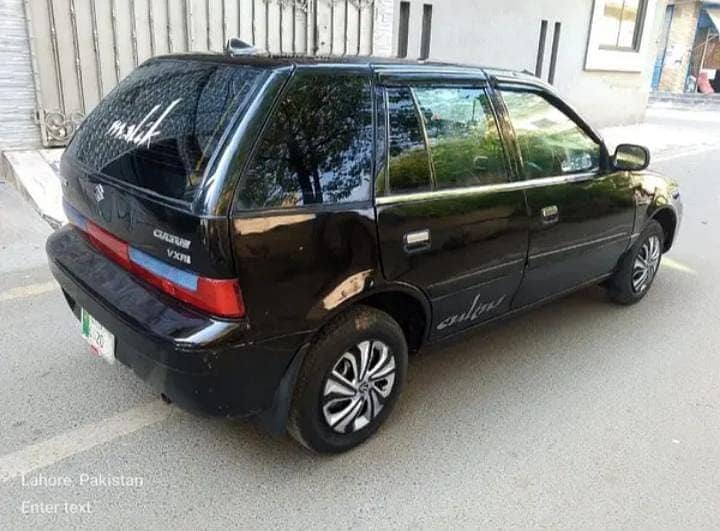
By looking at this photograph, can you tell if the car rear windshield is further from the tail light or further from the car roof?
the tail light

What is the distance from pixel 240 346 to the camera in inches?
86.3

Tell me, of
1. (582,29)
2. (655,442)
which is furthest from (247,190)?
(582,29)

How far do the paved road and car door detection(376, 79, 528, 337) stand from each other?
51 centimetres

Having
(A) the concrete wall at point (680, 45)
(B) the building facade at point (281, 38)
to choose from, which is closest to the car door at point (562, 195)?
(B) the building facade at point (281, 38)

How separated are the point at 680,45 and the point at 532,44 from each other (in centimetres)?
1827

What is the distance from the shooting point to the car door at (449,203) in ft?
8.50

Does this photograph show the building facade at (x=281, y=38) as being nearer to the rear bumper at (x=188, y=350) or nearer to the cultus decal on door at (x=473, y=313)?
the cultus decal on door at (x=473, y=313)

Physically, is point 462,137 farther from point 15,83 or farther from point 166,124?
point 15,83

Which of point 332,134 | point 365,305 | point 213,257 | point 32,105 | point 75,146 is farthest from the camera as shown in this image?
point 32,105

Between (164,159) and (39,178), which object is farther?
(39,178)

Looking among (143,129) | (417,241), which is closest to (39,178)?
(143,129)

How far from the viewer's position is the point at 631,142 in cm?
1234

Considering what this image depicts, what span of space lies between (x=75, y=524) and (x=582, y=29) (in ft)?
43.5

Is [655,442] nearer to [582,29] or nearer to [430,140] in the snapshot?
[430,140]
